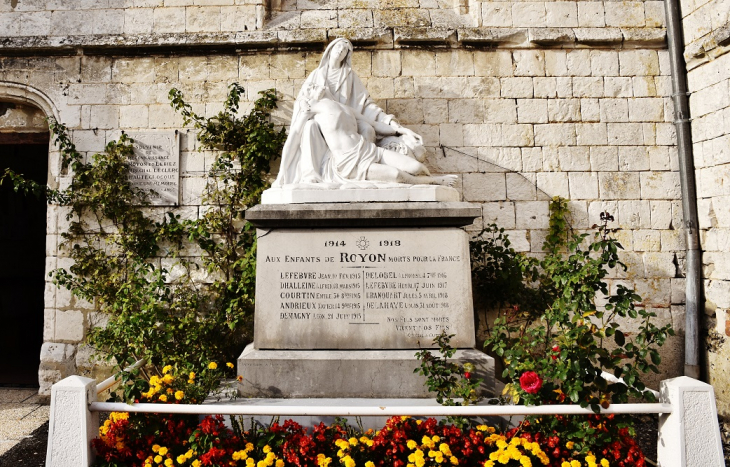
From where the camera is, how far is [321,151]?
4004mm

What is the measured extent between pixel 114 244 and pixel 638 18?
20.1ft

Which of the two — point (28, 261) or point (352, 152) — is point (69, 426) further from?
point (28, 261)

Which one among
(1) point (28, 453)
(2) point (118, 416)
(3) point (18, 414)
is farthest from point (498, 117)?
(3) point (18, 414)

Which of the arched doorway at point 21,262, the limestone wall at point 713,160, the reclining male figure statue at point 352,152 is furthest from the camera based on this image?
the arched doorway at point 21,262

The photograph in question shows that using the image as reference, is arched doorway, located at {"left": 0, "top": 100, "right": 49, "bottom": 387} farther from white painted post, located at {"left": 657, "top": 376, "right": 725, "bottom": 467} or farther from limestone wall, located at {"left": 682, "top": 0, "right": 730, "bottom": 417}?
limestone wall, located at {"left": 682, "top": 0, "right": 730, "bottom": 417}

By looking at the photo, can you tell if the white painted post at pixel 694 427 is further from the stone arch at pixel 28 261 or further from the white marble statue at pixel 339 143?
the stone arch at pixel 28 261

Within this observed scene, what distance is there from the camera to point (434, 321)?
3447mm

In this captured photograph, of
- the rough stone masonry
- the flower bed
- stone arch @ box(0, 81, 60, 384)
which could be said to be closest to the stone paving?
stone arch @ box(0, 81, 60, 384)

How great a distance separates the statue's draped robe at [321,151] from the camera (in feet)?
12.7

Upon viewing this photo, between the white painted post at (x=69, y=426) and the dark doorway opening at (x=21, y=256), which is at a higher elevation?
the dark doorway opening at (x=21, y=256)

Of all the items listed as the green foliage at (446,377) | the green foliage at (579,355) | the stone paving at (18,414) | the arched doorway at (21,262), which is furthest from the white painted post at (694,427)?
the arched doorway at (21,262)

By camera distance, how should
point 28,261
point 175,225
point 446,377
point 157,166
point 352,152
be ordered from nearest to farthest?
point 446,377 < point 352,152 < point 175,225 < point 157,166 < point 28,261

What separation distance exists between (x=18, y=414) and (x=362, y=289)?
11.1ft

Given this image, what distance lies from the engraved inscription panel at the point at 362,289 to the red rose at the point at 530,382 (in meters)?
0.82
